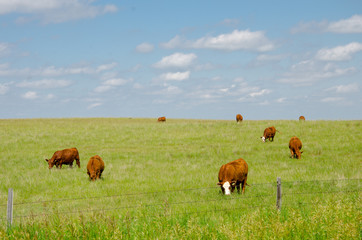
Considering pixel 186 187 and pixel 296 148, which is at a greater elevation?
pixel 296 148

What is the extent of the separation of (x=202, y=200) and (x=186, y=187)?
10.1 feet

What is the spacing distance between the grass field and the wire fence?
39 millimetres

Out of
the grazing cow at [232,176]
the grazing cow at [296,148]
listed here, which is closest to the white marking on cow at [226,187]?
the grazing cow at [232,176]

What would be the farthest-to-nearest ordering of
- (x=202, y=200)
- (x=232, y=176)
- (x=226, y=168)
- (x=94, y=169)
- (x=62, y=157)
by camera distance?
(x=62, y=157)
(x=94, y=169)
(x=226, y=168)
(x=232, y=176)
(x=202, y=200)

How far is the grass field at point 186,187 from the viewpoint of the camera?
7.07 metres

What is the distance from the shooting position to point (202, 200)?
477 inches

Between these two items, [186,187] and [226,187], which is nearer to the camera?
[226,187]

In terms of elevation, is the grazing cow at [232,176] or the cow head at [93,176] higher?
the grazing cow at [232,176]

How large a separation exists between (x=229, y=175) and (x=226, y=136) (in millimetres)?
22437

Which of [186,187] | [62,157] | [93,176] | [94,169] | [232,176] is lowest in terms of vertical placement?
[186,187]

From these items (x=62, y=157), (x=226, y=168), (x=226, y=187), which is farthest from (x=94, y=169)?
(x=226, y=187)

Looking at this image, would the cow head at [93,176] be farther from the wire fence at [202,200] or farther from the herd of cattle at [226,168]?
the wire fence at [202,200]

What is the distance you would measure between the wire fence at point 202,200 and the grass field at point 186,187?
0.04 m

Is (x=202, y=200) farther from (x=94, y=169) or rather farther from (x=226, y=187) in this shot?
(x=94, y=169)
